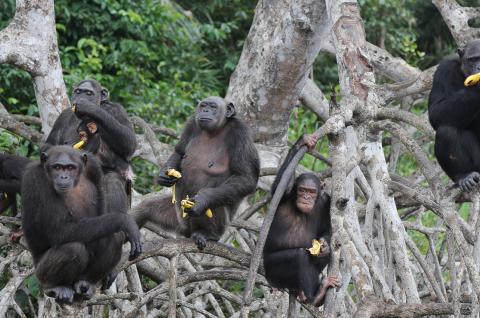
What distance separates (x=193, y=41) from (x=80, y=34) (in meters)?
1.71

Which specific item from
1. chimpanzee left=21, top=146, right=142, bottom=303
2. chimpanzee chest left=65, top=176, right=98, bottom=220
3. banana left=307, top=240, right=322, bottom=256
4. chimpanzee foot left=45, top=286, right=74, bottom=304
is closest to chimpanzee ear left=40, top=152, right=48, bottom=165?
chimpanzee left=21, top=146, right=142, bottom=303

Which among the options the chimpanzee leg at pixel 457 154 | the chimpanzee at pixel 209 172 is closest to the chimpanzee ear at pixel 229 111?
the chimpanzee at pixel 209 172

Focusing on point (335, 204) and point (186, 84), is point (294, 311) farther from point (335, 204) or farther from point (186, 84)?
point (186, 84)

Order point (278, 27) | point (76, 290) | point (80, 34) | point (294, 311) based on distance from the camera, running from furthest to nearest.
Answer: point (80, 34) < point (278, 27) < point (294, 311) < point (76, 290)

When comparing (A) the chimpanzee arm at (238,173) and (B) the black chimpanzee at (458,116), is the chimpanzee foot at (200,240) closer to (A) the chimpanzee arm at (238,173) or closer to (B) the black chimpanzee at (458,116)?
(A) the chimpanzee arm at (238,173)

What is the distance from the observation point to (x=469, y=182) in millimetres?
8031

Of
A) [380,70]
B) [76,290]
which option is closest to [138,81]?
[380,70]

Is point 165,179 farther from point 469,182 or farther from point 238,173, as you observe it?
point 469,182

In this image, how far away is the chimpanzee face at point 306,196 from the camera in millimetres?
7293

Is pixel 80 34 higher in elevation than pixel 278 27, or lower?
lower

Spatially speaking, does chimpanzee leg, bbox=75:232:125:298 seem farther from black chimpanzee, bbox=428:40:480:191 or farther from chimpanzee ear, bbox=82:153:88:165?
black chimpanzee, bbox=428:40:480:191

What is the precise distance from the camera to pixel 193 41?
1471cm

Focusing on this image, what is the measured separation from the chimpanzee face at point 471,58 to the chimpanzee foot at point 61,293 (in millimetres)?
3673

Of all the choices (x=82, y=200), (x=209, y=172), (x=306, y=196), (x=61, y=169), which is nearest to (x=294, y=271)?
(x=306, y=196)
